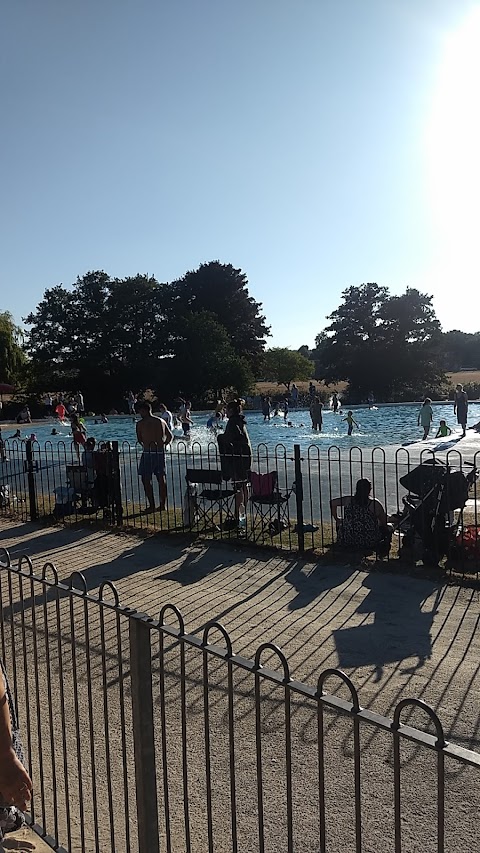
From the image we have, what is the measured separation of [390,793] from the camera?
386 cm

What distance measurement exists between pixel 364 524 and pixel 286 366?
7849cm

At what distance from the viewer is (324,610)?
23.1 feet

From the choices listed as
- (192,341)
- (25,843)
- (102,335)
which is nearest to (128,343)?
(102,335)

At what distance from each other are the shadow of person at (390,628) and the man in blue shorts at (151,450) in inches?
213

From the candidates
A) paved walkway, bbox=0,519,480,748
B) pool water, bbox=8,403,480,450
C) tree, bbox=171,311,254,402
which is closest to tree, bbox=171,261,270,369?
tree, bbox=171,311,254,402

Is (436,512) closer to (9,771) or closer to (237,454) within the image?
(237,454)

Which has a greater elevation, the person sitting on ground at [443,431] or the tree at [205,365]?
the tree at [205,365]

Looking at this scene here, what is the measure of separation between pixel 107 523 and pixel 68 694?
22.3ft

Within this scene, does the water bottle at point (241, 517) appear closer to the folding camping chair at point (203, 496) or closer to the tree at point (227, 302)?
the folding camping chair at point (203, 496)

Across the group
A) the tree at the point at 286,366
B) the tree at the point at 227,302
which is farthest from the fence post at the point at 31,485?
the tree at the point at 286,366

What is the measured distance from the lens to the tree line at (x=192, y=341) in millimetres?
60594

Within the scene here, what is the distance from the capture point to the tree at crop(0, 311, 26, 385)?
192ft

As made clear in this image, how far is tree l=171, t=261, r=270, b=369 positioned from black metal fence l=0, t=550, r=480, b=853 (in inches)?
2531

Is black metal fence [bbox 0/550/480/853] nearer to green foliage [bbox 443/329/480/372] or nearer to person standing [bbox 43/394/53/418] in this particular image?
person standing [bbox 43/394/53/418]
